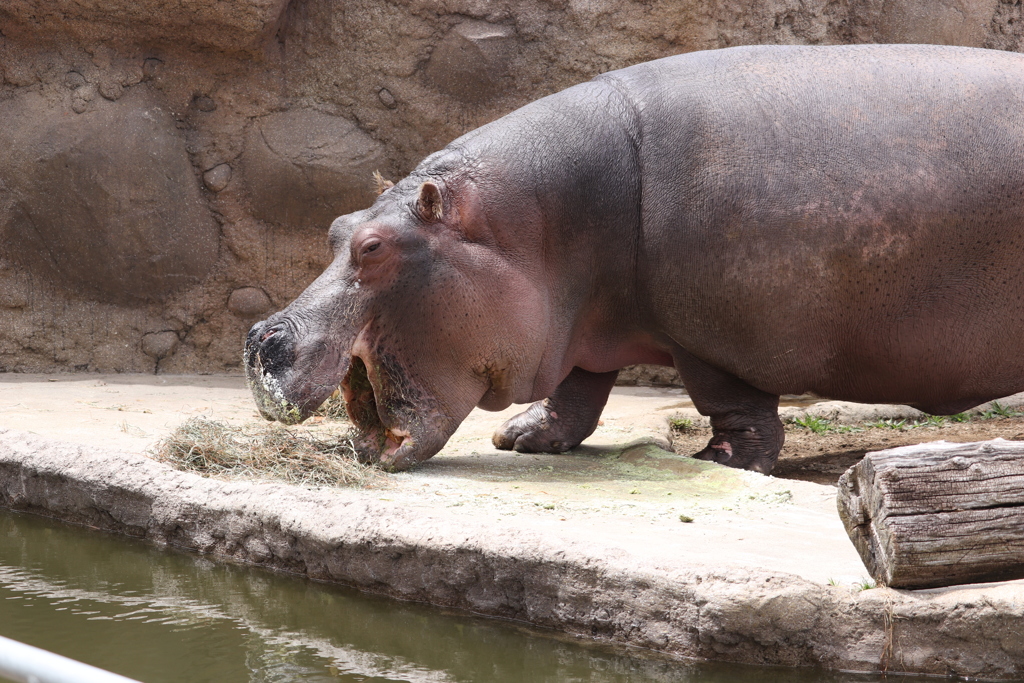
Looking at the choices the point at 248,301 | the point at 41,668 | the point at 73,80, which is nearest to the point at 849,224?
the point at 41,668

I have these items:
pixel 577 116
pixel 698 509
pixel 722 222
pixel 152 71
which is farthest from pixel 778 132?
pixel 152 71

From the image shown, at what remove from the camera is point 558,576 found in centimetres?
286

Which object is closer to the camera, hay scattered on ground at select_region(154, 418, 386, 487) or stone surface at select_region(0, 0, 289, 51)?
hay scattered on ground at select_region(154, 418, 386, 487)

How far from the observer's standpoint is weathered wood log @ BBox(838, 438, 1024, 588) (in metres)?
2.56

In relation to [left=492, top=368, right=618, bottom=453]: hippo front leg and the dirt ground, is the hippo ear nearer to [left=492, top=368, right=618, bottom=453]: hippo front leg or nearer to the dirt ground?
[left=492, top=368, right=618, bottom=453]: hippo front leg

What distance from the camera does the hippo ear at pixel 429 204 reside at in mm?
4138

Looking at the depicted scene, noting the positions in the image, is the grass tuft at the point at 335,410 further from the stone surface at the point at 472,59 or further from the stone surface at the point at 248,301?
the stone surface at the point at 472,59

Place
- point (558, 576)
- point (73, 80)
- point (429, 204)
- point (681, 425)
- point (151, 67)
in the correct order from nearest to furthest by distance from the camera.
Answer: point (558, 576) → point (429, 204) → point (681, 425) → point (73, 80) → point (151, 67)

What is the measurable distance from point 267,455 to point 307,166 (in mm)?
3627

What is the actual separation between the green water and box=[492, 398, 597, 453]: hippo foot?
1686 millimetres

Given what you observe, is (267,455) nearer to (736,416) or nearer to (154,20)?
(736,416)

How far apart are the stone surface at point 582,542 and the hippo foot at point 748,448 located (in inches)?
8.5

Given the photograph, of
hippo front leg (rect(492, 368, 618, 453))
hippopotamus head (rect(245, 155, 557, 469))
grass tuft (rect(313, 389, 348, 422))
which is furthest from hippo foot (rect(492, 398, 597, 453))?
Result: grass tuft (rect(313, 389, 348, 422))

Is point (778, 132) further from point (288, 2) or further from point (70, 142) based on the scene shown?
point (70, 142)
